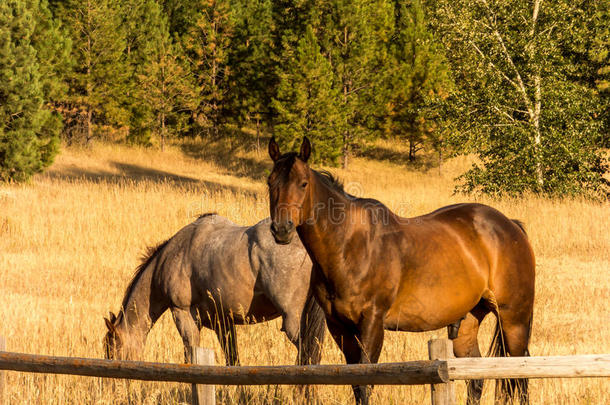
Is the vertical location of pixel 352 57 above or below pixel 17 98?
above

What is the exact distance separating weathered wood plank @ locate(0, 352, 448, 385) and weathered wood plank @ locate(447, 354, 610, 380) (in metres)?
0.11

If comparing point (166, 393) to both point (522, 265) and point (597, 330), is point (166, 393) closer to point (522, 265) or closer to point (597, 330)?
point (522, 265)

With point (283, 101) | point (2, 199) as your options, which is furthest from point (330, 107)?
point (2, 199)

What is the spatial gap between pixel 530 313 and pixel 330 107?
28190 millimetres

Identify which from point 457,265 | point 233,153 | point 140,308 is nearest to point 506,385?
point 457,265

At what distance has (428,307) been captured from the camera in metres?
5.49

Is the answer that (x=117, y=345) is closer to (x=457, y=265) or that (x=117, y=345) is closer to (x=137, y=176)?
(x=457, y=265)

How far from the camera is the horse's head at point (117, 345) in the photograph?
6562 millimetres

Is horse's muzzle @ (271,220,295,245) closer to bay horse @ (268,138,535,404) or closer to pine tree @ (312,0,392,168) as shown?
bay horse @ (268,138,535,404)

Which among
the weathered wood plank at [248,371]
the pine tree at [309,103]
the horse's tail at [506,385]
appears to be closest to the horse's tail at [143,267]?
the weathered wood plank at [248,371]

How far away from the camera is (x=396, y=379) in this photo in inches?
143

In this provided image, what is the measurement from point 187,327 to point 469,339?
275 cm

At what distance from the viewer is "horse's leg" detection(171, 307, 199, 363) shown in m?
6.68

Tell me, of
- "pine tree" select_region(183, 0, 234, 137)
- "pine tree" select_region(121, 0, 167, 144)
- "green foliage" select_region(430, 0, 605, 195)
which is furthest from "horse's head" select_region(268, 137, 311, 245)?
"pine tree" select_region(183, 0, 234, 137)
